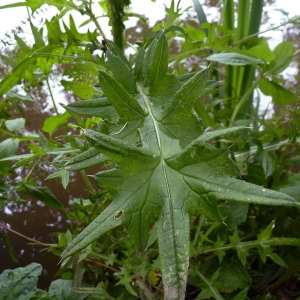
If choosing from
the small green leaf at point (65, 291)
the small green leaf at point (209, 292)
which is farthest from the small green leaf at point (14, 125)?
the small green leaf at point (209, 292)

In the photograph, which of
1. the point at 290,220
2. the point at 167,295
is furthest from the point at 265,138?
the point at 167,295

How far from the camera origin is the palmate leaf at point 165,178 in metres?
0.30

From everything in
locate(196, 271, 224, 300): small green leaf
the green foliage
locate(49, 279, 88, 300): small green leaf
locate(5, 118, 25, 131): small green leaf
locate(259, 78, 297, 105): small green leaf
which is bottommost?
locate(49, 279, 88, 300): small green leaf

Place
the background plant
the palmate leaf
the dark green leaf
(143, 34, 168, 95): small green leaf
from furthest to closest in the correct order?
the dark green leaf → the background plant → (143, 34, 168, 95): small green leaf → the palmate leaf

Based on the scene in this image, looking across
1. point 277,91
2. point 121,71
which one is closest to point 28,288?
point 121,71

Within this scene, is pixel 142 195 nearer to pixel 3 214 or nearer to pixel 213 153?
pixel 213 153

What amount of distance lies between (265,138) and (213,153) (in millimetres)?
319

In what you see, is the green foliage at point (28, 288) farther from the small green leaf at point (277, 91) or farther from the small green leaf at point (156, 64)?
the small green leaf at point (277, 91)

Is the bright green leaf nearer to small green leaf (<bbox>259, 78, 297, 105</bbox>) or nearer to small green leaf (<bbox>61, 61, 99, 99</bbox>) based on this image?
small green leaf (<bbox>259, 78, 297, 105</bbox>)

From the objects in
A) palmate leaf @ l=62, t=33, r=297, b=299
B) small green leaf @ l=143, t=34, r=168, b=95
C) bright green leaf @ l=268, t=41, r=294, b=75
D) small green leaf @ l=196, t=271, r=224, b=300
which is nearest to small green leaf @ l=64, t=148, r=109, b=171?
palmate leaf @ l=62, t=33, r=297, b=299

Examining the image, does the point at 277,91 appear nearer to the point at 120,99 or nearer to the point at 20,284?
the point at 120,99

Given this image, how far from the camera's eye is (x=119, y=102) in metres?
0.39

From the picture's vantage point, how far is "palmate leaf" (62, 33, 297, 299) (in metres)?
0.30

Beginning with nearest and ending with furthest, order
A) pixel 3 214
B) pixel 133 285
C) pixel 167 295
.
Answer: pixel 167 295
pixel 133 285
pixel 3 214
